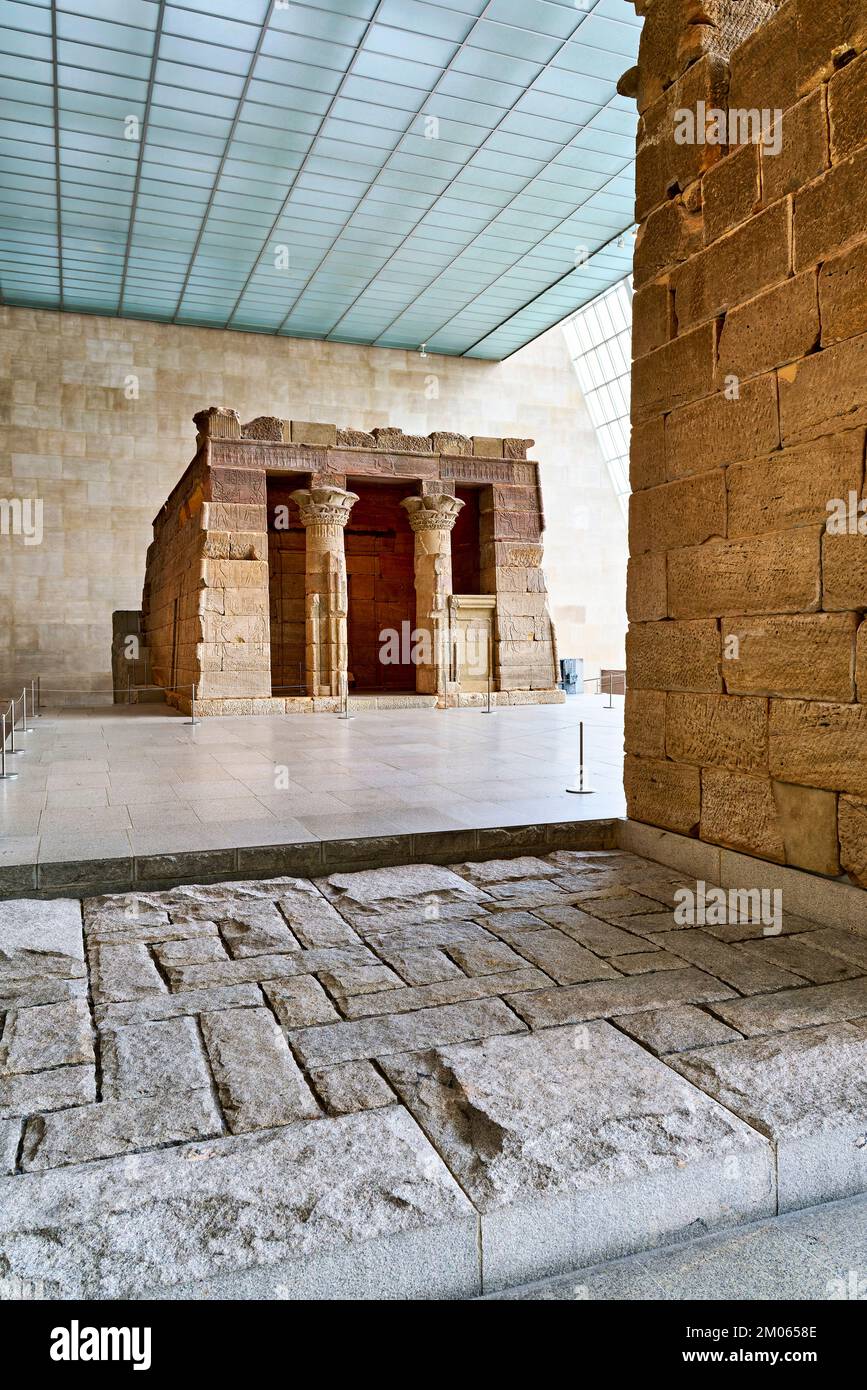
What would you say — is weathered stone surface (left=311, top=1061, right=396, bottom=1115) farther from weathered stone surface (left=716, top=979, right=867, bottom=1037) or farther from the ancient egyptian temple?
the ancient egyptian temple

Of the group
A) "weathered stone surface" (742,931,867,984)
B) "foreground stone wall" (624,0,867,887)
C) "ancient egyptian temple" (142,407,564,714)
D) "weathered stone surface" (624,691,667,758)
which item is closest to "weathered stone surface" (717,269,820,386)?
"foreground stone wall" (624,0,867,887)

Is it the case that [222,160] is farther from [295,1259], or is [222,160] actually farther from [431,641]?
[295,1259]

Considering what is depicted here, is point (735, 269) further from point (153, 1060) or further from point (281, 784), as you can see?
point (281, 784)

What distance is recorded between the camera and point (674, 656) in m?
4.69

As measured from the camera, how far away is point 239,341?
898 inches

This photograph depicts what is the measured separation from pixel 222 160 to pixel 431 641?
9.27 m

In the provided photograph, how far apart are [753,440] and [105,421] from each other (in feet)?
67.1

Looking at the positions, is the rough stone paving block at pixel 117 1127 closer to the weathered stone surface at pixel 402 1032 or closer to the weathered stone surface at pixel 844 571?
the weathered stone surface at pixel 402 1032

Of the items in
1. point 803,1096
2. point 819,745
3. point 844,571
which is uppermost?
point 844,571

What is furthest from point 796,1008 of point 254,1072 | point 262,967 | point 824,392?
point 824,392

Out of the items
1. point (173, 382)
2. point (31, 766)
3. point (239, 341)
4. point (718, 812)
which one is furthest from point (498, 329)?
point (718, 812)

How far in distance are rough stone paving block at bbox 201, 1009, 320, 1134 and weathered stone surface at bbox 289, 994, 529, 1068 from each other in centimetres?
8

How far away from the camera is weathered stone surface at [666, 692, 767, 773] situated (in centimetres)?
413
